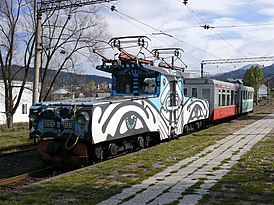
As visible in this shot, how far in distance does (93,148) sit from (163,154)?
223 centimetres

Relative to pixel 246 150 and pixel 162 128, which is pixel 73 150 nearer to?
pixel 162 128

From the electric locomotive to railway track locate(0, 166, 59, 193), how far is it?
0.33 m

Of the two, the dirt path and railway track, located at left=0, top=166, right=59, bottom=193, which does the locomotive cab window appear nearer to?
the dirt path

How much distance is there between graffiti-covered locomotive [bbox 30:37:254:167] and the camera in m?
8.98

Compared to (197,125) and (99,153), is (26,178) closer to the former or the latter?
(99,153)

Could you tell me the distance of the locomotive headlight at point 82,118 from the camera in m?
8.70

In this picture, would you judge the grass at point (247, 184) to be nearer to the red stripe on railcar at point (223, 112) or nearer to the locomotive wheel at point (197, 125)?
the locomotive wheel at point (197, 125)

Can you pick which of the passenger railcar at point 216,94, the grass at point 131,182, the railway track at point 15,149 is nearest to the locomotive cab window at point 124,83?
the grass at point 131,182

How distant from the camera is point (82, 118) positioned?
8.76 meters

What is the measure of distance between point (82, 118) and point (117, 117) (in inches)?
48.2

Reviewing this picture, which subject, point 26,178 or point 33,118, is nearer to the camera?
point 26,178

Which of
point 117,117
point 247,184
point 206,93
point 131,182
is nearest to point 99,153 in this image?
point 117,117

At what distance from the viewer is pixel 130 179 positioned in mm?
7504

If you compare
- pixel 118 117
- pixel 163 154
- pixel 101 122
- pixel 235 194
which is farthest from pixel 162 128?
pixel 235 194
